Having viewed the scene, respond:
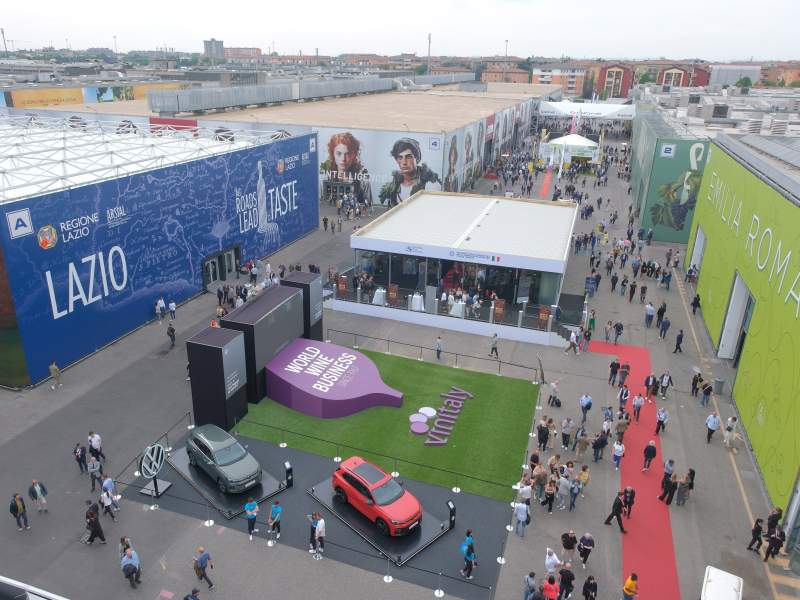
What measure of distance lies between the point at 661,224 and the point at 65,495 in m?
38.2

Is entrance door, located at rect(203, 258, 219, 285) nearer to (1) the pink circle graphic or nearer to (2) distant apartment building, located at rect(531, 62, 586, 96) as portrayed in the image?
(1) the pink circle graphic

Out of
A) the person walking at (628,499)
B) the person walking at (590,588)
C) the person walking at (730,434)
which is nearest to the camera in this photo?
the person walking at (590,588)

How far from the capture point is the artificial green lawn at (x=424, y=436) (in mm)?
17281

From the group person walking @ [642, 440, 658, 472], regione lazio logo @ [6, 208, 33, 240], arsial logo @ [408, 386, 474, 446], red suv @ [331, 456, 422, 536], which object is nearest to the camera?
red suv @ [331, 456, 422, 536]

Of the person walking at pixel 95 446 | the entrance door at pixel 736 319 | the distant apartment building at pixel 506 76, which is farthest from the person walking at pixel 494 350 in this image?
the distant apartment building at pixel 506 76

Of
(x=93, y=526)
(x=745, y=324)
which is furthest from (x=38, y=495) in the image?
(x=745, y=324)

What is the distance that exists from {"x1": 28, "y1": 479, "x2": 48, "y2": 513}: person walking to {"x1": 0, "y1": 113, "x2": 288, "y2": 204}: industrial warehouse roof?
9921mm

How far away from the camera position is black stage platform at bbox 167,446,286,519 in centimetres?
1555

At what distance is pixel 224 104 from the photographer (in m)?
54.8

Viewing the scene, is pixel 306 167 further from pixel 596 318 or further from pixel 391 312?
pixel 596 318

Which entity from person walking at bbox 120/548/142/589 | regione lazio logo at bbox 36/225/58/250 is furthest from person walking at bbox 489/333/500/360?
regione lazio logo at bbox 36/225/58/250

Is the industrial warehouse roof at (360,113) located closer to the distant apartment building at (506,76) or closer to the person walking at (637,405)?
the person walking at (637,405)

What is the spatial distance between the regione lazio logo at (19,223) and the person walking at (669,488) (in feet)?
A: 70.7

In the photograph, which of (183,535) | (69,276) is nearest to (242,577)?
(183,535)
